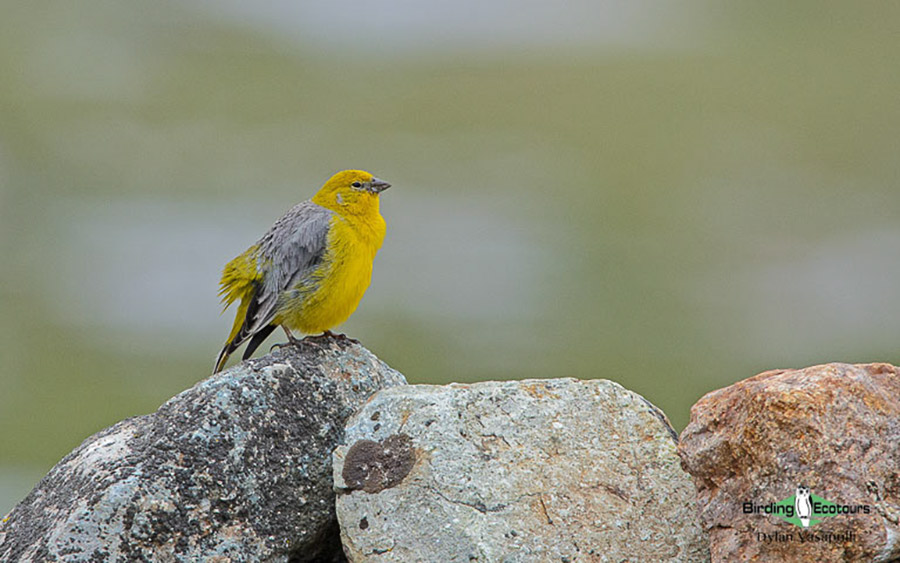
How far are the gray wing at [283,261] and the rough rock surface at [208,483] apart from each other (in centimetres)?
164

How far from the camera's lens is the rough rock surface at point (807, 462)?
573cm

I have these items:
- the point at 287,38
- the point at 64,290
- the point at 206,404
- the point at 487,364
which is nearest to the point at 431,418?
the point at 206,404

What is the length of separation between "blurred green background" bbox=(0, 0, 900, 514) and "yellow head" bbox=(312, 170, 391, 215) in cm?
1758

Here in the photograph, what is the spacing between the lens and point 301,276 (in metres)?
9.23

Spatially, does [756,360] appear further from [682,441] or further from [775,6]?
[775,6]

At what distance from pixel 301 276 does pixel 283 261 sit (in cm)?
18

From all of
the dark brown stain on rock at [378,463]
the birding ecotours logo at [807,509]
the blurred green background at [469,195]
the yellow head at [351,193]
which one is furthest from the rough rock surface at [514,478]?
the blurred green background at [469,195]

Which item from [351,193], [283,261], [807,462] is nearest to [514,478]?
[807,462]

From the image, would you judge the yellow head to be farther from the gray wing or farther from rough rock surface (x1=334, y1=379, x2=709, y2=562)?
rough rock surface (x1=334, y1=379, x2=709, y2=562)

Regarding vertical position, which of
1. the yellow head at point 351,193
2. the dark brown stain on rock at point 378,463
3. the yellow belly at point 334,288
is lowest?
the dark brown stain on rock at point 378,463

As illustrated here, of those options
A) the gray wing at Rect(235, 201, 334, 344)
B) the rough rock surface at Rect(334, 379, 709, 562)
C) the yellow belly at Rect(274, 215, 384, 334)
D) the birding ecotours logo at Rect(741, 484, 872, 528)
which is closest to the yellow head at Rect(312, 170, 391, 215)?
the yellow belly at Rect(274, 215, 384, 334)

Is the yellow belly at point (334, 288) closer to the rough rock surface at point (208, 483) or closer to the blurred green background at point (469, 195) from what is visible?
the rough rock surface at point (208, 483)

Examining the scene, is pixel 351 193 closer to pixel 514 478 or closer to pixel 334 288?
pixel 334 288

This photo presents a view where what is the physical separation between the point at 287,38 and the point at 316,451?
215 ft
